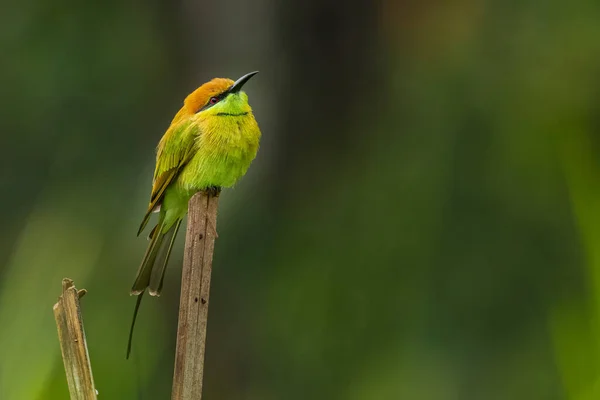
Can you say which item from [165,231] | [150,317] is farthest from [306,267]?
[165,231]

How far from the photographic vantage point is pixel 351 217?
3.62 m

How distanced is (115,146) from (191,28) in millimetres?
569

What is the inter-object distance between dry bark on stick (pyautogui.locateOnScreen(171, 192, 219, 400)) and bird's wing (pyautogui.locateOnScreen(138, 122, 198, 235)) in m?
0.65

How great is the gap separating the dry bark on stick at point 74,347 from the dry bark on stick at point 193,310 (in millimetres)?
119

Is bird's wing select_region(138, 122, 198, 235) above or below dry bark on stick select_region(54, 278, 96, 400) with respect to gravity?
above

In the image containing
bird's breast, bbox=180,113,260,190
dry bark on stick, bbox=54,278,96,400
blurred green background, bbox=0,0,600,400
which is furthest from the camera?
blurred green background, bbox=0,0,600,400

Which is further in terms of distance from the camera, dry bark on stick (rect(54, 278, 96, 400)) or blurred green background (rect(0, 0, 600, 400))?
blurred green background (rect(0, 0, 600, 400))

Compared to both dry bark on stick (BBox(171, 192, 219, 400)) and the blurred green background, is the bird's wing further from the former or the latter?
the blurred green background

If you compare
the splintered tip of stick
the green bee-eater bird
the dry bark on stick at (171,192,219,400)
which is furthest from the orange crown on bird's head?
the splintered tip of stick

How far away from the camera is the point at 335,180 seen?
12.5 ft

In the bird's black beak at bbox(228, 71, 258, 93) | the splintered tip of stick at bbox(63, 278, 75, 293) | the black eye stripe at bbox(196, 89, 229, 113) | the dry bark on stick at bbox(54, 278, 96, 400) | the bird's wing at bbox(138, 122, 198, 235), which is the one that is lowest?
the dry bark on stick at bbox(54, 278, 96, 400)

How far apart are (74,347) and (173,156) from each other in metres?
0.92

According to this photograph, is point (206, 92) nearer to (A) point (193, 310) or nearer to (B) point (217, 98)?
(B) point (217, 98)

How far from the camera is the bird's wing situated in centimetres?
190
